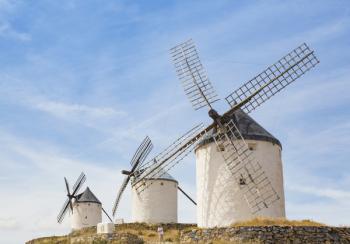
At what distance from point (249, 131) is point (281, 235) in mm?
4950

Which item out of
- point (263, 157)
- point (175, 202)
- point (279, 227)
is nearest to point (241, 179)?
point (263, 157)

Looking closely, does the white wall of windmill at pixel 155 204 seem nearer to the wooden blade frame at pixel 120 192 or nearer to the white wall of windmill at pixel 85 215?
the wooden blade frame at pixel 120 192

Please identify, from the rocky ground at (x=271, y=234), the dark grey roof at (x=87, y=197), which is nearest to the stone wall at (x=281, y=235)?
the rocky ground at (x=271, y=234)

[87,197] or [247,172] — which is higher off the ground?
[87,197]

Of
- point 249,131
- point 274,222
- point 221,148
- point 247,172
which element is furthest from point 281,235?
point 249,131

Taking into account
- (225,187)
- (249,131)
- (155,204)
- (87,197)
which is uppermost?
(87,197)

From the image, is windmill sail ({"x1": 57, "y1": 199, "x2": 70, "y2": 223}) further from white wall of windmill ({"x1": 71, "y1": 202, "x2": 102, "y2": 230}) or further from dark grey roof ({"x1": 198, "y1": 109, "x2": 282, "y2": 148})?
dark grey roof ({"x1": 198, "y1": 109, "x2": 282, "y2": 148})

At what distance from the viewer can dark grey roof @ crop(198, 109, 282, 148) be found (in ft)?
72.1

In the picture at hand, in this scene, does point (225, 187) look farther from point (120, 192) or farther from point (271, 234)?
point (120, 192)

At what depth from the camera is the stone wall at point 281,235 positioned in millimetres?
18703

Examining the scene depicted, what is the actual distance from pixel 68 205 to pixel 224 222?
2290 centimetres

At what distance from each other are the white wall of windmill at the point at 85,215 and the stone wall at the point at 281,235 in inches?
891

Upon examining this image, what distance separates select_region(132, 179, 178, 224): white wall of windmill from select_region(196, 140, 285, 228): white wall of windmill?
38.5ft

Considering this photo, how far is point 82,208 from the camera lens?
1609 inches
